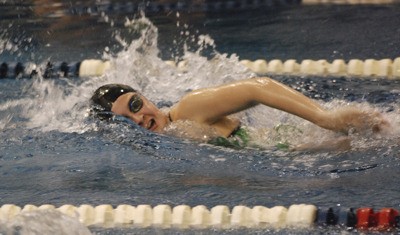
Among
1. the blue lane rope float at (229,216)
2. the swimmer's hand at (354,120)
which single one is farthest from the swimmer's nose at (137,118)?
the swimmer's hand at (354,120)

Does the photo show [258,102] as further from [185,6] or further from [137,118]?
[185,6]

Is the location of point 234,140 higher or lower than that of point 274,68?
lower

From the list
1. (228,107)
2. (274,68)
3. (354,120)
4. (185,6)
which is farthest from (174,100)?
(185,6)

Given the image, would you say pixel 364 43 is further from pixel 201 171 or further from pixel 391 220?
pixel 391 220

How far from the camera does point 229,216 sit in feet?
11.8

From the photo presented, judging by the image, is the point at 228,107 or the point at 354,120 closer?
the point at 354,120

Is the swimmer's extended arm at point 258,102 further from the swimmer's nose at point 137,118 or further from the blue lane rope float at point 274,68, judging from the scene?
the blue lane rope float at point 274,68

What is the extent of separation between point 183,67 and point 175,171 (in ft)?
6.67

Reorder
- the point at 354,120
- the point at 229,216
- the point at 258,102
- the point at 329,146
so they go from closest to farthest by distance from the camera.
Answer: the point at 229,216
the point at 354,120
the point at 258,102
the point at 329,146

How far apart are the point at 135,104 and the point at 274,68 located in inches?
76.7

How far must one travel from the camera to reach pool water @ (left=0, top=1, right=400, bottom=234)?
13.0 ft

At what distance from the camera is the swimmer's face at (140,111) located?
14.4 ft

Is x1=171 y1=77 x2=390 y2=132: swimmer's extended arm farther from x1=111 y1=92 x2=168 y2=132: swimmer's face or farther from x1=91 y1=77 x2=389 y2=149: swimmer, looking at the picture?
x1=111 y1=92 x2=168 y2=132: swimmer's face

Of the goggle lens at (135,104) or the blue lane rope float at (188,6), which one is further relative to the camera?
the blue lane rope float at (188,6)
